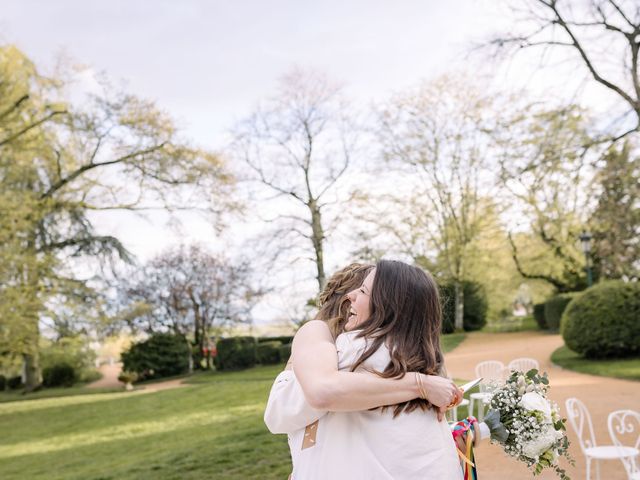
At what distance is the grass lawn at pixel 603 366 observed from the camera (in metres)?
12.4

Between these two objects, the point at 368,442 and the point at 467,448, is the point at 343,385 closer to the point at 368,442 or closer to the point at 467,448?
the point at 368,442

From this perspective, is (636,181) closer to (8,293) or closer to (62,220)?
(8,293)

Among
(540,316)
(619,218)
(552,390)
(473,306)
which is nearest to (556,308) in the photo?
(540,316)

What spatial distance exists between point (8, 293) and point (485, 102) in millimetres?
20894

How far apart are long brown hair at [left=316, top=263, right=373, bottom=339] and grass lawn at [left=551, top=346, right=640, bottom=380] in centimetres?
1137

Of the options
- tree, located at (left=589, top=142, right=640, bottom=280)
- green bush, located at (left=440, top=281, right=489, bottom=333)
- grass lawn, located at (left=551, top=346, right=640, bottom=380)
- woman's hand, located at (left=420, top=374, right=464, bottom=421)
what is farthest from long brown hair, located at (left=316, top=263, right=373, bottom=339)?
green bush, located at (left=440, top=281, right=489, bottom=333)

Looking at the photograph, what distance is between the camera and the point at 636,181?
16.8 metres

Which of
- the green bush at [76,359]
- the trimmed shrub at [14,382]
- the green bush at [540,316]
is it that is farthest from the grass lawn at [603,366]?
the trimmed shrub at [14,382]

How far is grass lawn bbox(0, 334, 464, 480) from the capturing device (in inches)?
325

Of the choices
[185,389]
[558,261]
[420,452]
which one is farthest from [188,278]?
[420,452]

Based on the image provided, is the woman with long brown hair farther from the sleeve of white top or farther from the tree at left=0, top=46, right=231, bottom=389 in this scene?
the tree at left=0, top=46, right=231, bottom=389

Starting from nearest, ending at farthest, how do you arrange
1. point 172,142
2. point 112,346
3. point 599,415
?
point 599,415 → point 172,142 → point 112,346

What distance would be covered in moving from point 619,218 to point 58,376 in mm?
22914

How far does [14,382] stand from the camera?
96.8ft
